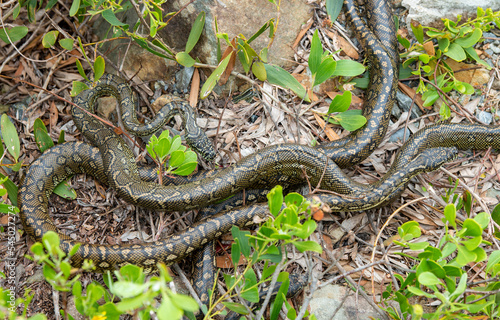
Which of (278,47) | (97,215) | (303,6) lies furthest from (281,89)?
(97,215)

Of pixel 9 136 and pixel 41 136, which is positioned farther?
pixel 41 136

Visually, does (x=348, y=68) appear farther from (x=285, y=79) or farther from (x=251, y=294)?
(x=251, y=294)

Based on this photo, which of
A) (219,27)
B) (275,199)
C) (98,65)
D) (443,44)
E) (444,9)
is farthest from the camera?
(444,9)

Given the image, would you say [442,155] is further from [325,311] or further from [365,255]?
[325,311]

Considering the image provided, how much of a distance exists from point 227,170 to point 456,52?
12.9 ft

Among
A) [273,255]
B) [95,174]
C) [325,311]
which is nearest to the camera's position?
[273,255]

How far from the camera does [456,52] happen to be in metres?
5.30

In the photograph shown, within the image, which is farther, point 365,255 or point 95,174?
point 95,174

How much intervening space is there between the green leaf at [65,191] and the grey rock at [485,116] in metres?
6.70

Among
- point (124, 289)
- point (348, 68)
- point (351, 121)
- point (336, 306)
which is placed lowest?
point (336, 306)

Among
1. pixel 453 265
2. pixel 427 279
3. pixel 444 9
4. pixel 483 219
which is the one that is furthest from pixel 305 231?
pixel 444 9

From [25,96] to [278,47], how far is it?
4414 mm

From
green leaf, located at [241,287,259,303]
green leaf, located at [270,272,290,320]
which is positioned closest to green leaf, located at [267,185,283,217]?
green leaf, located at [241,287,259,303]

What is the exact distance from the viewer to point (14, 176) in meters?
5.54
